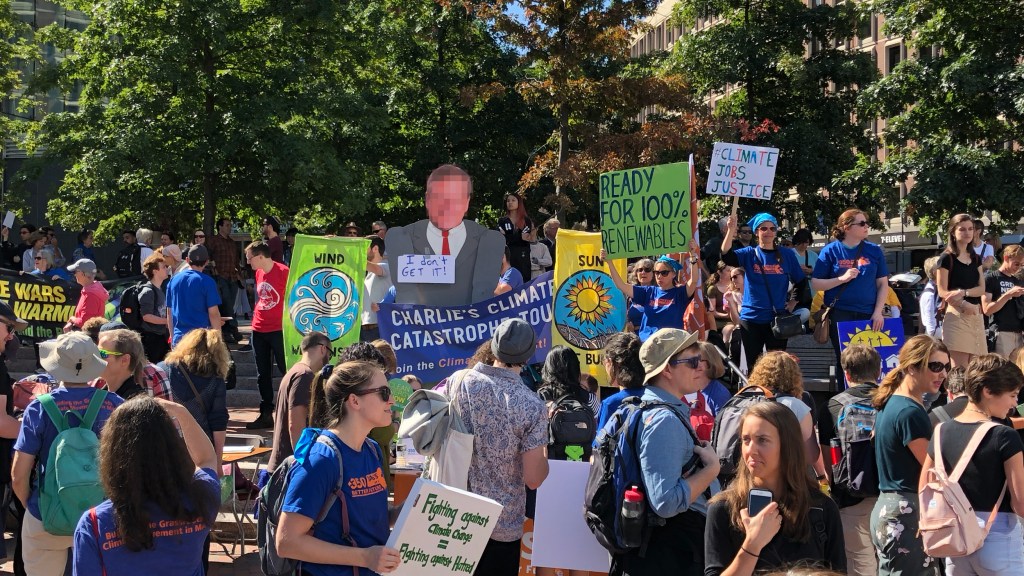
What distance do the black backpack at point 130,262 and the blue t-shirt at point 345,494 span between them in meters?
13.7

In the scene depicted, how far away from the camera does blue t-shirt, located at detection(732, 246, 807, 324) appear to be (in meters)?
10.3

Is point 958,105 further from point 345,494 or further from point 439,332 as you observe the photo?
point 345,494

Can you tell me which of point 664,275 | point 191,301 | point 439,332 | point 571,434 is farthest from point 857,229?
point 191,301

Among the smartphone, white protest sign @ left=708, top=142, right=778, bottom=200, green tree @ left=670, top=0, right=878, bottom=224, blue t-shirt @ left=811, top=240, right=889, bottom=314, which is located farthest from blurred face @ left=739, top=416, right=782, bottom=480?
green tree @ left=670, top=0, right=878, bottom=224

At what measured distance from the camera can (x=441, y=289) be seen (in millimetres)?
9898

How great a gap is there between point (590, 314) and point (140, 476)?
6504mm

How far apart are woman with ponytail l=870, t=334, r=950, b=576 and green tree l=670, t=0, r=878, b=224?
24.5 metres

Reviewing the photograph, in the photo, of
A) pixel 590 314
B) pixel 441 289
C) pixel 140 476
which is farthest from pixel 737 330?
pixel 140 476

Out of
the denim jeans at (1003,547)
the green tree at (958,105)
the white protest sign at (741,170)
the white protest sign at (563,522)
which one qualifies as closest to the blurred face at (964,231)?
the white protest sign at (741,170)

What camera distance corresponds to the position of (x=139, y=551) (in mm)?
3900

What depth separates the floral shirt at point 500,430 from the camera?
546 cm

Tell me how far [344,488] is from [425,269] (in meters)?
5.68

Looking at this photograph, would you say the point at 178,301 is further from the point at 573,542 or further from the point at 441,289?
the point at 573,542

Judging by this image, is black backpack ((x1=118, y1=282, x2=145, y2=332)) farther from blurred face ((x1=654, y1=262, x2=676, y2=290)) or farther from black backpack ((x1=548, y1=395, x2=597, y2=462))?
black backpack ((x1=548, y1=395, x2=597, y2=462))
